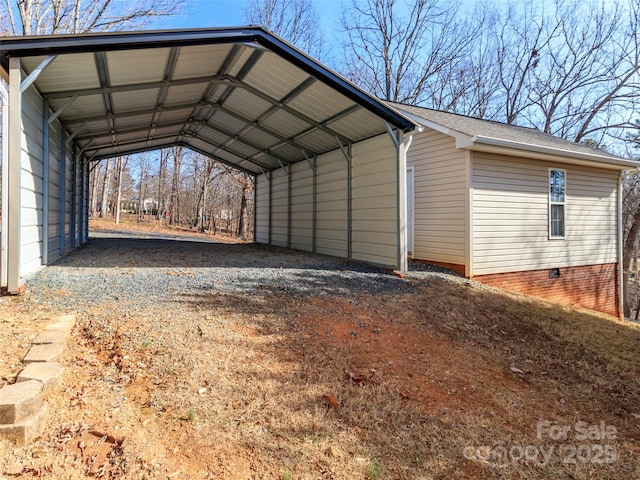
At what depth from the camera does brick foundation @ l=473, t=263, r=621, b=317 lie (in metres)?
8.44

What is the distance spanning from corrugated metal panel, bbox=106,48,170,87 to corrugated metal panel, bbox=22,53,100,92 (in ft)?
0.89

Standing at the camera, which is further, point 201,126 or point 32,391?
point 201,126

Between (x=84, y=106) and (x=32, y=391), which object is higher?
(x=84, y=106)

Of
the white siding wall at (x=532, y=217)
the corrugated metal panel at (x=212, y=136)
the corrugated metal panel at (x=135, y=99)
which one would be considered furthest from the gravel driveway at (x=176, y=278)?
the corrugated metal panel at (x=212, y=136)

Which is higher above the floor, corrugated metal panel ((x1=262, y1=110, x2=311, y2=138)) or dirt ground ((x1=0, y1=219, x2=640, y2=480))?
corrugated metal panel ((x1=262, y1=110, x2=311, y2=138))

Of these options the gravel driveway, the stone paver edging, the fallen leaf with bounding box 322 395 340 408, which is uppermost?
the gravel driveway

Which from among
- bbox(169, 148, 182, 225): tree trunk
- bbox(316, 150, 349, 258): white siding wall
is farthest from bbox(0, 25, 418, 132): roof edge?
bbox(169, 148, 182, 225): tree trunk

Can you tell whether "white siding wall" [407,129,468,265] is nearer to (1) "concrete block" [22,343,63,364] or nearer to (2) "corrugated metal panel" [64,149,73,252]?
(1) "concrete block" [22,343,63,364]

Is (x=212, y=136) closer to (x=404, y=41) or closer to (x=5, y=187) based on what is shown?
(x=5, y=187)

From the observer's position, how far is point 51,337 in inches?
125

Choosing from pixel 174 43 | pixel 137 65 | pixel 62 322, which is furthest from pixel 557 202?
pixel 62 322

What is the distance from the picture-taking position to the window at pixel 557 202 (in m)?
8.98

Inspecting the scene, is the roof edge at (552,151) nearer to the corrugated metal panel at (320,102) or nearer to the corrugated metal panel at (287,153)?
the corrugated metal panel at (320,102)

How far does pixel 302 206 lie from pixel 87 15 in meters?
13.5
